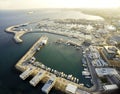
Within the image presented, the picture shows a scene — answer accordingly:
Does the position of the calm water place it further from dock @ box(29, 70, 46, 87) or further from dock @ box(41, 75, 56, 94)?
dock @ box(41, 75, 56, 94)

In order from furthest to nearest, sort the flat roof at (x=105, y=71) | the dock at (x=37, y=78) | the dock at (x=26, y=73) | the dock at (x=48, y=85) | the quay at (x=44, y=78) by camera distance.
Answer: the flat roof at (x=105, y=71) < the dock at (x=26, y=73) < the dock at (x=37, y=78) < the quay at (x=44, y=78) < the dock at (x=48, y=85)

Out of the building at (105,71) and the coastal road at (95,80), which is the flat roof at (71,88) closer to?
the coastal road at (95,80)

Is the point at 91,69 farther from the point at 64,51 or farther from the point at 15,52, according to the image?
the point at 15,52

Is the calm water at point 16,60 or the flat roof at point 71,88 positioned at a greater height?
the flat roof at point 71,88

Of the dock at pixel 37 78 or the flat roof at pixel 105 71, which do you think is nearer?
the dock at pixel 37 78

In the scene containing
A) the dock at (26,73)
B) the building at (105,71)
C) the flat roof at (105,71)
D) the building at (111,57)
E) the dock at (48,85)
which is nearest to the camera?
the dock at (48,85)

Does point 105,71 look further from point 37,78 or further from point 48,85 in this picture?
point 37,78

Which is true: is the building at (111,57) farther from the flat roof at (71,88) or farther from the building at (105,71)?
the flat roof at (71,88)

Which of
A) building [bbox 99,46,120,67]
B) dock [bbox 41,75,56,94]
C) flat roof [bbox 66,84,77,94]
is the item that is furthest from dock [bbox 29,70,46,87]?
building [bbox 99,46,120,67]

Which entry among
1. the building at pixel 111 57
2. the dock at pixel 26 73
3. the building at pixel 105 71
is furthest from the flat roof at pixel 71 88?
the building at pixel 111 57
